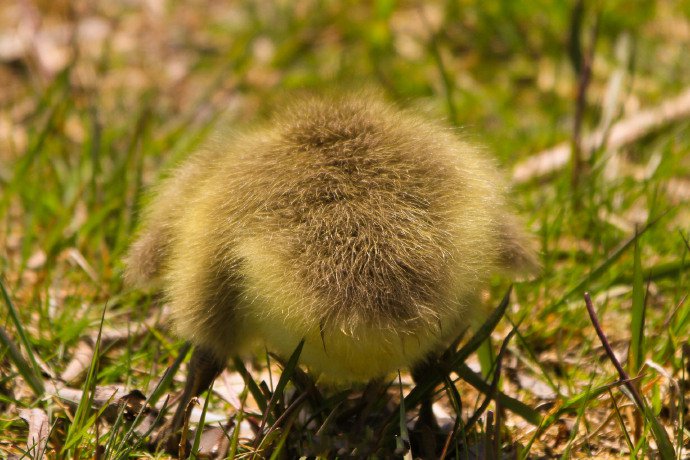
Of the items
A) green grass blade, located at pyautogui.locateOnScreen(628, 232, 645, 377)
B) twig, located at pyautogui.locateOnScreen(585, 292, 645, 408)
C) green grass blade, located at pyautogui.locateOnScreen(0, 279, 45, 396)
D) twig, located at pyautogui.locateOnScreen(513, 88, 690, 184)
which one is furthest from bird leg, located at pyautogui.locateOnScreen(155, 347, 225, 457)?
twig, located at pyautogui.locateOnScreen(513, 88, 690, 184)

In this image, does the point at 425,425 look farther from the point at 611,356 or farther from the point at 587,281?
the point at 587,281

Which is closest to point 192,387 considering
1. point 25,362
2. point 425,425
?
point 25,362

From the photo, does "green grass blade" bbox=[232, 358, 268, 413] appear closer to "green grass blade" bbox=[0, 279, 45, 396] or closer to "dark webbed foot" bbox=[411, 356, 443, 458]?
"dark webbed foot" bbox=[411, 356, 443, 458]

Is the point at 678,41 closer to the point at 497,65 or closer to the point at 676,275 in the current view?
the point at 497,65

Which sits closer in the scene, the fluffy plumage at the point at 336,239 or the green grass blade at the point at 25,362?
the fluffy plumage at the point at 336,239

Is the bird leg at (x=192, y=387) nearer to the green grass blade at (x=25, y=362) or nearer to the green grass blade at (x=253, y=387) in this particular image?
the green grass blade at (x=253, y=387)

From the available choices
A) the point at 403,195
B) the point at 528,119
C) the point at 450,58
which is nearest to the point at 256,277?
the point at 403,195

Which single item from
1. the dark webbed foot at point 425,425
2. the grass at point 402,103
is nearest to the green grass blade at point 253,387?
the grass at point 402,103

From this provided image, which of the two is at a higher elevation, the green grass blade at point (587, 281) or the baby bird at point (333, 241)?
the green grass blade at point (587, 281)
